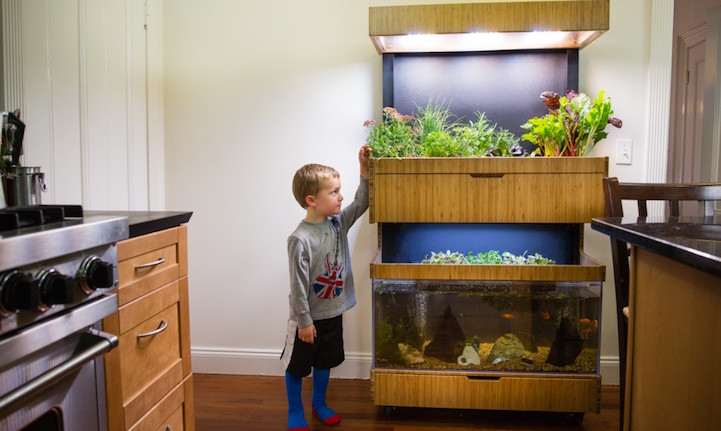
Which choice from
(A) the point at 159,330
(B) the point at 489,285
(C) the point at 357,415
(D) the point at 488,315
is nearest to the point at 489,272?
(B) the point at 489,285

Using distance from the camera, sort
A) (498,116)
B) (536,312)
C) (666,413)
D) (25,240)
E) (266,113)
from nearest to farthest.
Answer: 1. (25,240)
2. (666,413)
3. (536,312)
4. (498,116)
5. (266,113)

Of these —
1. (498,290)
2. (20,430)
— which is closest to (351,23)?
(498,290)

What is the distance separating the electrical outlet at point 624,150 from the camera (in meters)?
2.64

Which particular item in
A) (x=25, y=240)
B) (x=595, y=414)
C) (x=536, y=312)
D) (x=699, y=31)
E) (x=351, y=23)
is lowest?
(x=595, y=414)

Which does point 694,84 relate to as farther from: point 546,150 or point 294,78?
point 294,78

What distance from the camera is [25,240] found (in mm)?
960

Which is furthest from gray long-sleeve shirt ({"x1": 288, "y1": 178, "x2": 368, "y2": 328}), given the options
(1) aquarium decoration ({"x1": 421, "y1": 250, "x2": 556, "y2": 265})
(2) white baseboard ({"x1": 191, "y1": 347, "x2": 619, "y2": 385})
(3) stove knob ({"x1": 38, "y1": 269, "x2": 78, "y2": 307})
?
(3) stove knob ({"x1": 38, "y1": 269, "x2": 78, "y2": 307})

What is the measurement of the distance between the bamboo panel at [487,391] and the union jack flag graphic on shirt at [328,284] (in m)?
0.39

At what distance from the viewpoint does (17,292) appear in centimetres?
93

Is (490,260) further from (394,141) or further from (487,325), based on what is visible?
(394,141)

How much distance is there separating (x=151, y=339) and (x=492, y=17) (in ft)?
5.89

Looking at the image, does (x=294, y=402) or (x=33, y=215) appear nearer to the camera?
(x=33, y=215)

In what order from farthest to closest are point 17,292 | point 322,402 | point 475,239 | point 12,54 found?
point 475,239
point 322,402
point 12,54
point 17,292

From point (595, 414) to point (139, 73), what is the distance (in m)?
2.66
